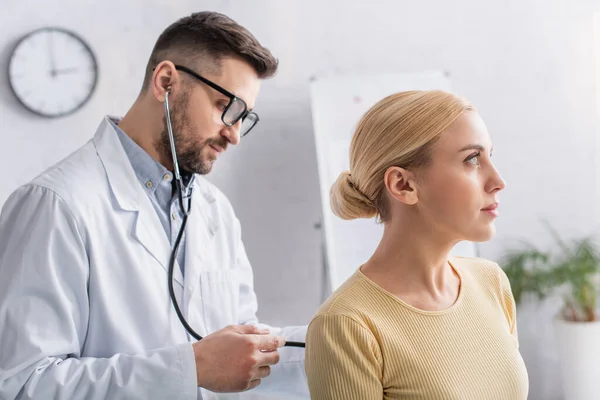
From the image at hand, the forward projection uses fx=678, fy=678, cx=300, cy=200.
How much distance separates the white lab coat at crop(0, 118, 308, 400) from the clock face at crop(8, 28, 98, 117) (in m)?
1.15

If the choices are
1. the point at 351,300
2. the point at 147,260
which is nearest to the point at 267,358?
the point at 351,300

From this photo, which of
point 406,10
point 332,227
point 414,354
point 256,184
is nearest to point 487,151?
point 414,354

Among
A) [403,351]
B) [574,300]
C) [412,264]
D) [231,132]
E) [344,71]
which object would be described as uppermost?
[344,71]

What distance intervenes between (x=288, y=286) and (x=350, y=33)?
111 centimetres

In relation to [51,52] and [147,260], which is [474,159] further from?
[51,52]

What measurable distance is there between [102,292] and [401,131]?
673mm

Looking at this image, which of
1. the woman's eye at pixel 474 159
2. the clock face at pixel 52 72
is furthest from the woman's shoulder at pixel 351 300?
the clock face at pixel 52 72

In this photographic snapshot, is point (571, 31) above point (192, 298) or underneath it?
above

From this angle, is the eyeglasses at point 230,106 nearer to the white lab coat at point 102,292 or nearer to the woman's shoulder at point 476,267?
the white lab coat at point 102,292

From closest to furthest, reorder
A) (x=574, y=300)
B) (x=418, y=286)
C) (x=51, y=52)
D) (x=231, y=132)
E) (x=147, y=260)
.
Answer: (x=418, y=286), (x=147, y=260), (x=231, y=132), (x=51, y=52), (x=574, y=300)

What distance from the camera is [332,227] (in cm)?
255

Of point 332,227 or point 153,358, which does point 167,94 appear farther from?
point 332,227

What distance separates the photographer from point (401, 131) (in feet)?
3.73

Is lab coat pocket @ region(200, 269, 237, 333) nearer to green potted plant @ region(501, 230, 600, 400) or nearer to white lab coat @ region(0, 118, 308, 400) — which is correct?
white lab coat @ region(0, 118, 308, 400)
